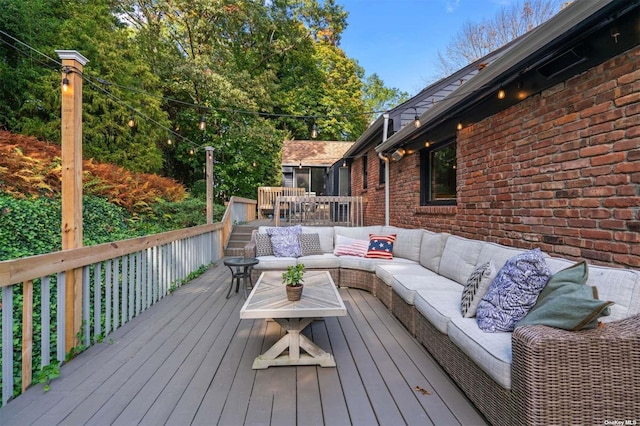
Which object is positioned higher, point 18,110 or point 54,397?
point 18,110

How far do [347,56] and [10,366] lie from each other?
22476mm

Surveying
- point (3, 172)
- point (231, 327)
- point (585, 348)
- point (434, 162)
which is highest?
point (434, 162)

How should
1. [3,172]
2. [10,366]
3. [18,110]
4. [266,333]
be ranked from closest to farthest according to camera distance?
[10,366] → [266,333] → [3,172] → [18,110]

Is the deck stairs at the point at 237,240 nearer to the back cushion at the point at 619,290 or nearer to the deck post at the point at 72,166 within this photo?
the deck post at the point at 72,166

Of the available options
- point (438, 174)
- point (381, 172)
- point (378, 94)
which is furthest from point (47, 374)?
point (378, 94)

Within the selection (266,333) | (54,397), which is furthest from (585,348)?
(54,397)

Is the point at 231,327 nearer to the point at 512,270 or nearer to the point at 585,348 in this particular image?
the point at 512,270

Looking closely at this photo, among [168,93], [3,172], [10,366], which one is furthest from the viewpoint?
[168,93]

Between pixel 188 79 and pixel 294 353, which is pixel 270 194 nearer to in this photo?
pixel 188 79

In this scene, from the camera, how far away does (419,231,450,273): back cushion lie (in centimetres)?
386

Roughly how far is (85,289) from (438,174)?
4880 millimetres

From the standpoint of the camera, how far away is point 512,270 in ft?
6.67

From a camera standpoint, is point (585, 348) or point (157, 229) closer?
point (585, 348)

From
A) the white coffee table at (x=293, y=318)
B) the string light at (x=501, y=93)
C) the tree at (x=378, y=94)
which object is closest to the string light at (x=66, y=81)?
the white coffee table at (x=293, y=318)
